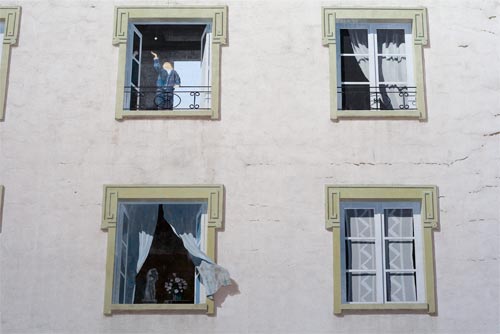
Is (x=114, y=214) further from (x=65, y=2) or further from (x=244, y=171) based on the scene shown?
(x=65, y=2)

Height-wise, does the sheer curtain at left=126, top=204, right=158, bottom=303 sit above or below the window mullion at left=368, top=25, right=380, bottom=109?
below

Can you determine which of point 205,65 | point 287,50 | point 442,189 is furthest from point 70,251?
point 442,189

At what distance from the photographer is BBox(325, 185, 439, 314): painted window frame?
1225cm

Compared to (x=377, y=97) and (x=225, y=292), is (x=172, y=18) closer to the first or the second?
(x=377, y=97)

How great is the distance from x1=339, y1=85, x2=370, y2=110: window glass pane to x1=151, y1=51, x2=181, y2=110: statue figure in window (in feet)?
8.16

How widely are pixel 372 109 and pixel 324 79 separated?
2.76 ft

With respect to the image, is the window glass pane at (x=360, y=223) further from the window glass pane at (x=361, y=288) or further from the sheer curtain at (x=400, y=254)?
the window glass pane at (x=361, y=288)

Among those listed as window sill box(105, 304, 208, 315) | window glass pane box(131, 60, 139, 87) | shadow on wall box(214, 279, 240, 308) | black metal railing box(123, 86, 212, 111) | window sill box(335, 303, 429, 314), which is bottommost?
window sill box(105, 304, 208, 315)

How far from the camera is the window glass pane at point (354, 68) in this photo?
13.5 metres

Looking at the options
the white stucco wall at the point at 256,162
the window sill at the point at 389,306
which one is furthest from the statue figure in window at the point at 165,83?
the window sill at the point at 389,306

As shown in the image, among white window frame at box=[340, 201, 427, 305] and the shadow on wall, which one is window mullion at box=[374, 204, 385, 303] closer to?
white window frame at box=[340, 201, 427, 305]

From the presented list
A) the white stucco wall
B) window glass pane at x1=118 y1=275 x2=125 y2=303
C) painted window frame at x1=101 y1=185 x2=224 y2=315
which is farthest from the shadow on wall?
window glass pane at x1=118 y1=275 x2=125 y2=303

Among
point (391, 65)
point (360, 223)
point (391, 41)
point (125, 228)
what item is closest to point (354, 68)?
point (391, 65)

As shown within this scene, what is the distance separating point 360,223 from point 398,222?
540mm
